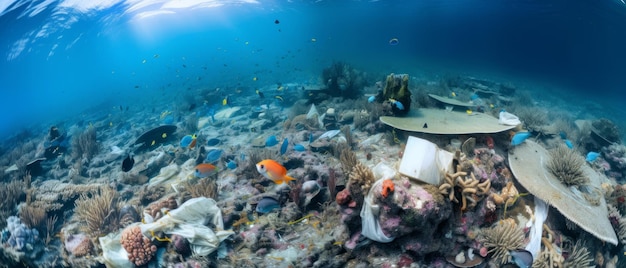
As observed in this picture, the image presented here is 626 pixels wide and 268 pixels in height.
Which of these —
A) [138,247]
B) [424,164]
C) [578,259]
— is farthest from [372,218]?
[138,247]

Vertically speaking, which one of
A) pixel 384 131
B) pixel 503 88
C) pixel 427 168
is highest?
pixel 427 168

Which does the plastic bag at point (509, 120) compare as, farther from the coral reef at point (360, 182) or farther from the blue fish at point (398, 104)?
the coral reef at point (360, 182)

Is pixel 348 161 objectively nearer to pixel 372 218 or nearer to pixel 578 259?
pixel 372 218

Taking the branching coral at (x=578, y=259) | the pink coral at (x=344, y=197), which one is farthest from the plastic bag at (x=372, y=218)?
the branching coral at (x=578, y=259)

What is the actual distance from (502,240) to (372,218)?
231 centimetres

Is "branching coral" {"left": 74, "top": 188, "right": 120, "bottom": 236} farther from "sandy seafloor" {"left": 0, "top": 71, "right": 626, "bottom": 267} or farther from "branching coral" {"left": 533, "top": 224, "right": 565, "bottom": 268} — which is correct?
"branching coral" {"left": 533, "top": 224, "right": 565, "bottom": 268}

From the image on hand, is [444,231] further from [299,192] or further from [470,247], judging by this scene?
[299,192]

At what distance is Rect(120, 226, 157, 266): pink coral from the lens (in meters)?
4.78

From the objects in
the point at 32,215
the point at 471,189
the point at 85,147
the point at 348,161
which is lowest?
the point at 85,147

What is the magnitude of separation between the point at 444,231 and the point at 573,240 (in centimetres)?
278

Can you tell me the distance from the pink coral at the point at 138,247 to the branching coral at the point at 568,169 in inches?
322

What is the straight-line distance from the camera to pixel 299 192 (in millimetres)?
5535

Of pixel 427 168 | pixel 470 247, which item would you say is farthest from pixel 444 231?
pixel 427 168

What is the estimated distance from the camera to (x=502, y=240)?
422cm
